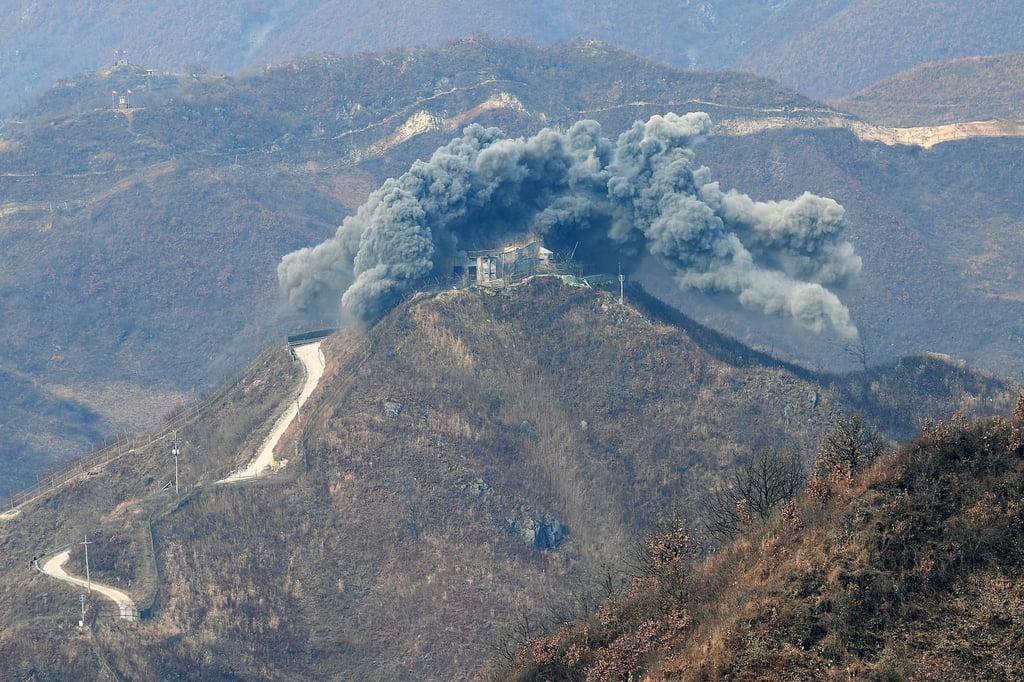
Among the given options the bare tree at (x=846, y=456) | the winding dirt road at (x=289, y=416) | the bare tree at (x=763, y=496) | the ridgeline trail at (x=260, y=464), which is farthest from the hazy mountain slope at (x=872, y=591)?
the winding dirt road at (x=289, y=416)

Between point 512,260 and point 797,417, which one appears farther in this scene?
point 512,260

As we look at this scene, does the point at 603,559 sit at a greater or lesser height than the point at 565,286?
lesser

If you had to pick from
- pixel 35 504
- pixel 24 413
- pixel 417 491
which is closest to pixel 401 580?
pixel 417 491

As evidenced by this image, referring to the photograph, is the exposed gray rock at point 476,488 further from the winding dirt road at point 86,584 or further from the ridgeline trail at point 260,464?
the winding dirt road at point 86,584


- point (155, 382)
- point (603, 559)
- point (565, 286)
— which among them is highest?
point (565, 286)

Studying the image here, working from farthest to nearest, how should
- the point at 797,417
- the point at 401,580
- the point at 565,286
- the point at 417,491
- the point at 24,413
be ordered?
1. the point at 24,413
2. the point at 565,286
3. the point at 797,417
4. the point at 417,491
5. the point at 401,580

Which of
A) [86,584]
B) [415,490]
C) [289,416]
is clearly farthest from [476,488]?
[86,584]

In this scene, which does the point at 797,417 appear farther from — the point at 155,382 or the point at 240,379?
the point at 155,382
